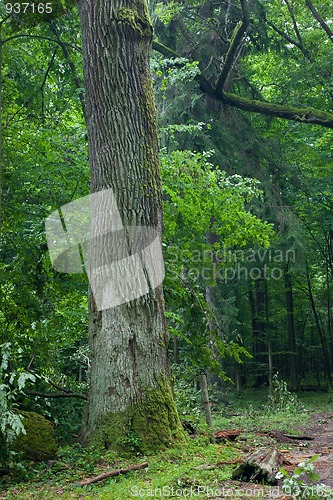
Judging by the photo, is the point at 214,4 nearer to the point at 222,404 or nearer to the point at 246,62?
the point at 246,62

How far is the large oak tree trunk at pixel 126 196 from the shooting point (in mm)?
5777

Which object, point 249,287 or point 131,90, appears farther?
point 249,287

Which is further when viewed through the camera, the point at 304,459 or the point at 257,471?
the point at 304,459

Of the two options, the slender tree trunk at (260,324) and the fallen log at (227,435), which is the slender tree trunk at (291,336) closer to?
the slender tree trunk at (260,324)

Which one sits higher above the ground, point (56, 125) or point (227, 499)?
point (56, 125)

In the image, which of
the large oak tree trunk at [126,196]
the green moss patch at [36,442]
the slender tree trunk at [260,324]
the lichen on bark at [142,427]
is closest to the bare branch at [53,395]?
the green moss patch at [36,442]

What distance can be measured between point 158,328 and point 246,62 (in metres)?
16.2

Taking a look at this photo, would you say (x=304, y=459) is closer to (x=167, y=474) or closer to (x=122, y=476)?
(x=167, y=474)

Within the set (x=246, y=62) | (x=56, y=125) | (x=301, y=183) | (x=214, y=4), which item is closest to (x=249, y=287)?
(x=301, y=183)

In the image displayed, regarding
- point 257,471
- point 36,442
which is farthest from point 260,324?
point 257,471

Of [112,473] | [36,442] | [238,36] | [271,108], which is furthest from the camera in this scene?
[271,108]

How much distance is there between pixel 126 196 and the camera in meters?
6.31

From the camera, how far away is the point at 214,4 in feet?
56.2

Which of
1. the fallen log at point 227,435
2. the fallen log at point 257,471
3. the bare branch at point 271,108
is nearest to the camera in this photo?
the fallen log at point 257,471
